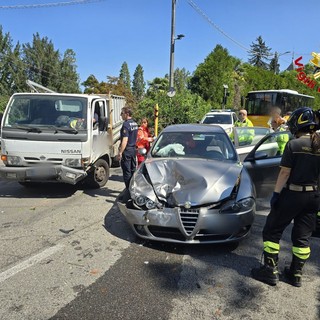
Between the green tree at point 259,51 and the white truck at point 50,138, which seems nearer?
the white truck at point 50,138

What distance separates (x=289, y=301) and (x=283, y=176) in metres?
1.18

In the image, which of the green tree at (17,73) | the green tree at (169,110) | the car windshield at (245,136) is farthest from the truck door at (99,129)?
the green tree at (17,73)

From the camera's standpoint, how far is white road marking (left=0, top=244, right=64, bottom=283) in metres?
3.71

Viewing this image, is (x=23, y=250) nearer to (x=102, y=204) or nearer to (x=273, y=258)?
(x=102, y=204)

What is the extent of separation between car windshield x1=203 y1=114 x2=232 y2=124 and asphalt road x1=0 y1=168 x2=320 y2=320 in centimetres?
1313

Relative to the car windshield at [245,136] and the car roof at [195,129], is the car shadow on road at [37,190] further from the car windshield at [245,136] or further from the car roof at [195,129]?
the car windshield at [245,136]

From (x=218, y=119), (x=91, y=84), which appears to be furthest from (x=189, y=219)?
(x=91, y=84)

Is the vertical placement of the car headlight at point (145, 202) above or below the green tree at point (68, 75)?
below

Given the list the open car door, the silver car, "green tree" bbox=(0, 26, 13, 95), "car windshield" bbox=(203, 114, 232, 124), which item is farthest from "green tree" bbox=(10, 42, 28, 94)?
the silver car

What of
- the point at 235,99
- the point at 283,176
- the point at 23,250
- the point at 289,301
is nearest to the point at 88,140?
the point at 23,250

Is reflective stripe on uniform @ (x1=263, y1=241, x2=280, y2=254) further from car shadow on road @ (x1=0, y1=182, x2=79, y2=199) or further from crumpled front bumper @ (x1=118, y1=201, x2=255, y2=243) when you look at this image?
car shadow on road @ (x1=0, y1=182, x2=79, y2=199)

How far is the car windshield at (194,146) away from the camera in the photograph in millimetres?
5543

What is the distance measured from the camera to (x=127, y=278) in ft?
12.0

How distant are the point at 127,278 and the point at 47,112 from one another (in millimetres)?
4562
